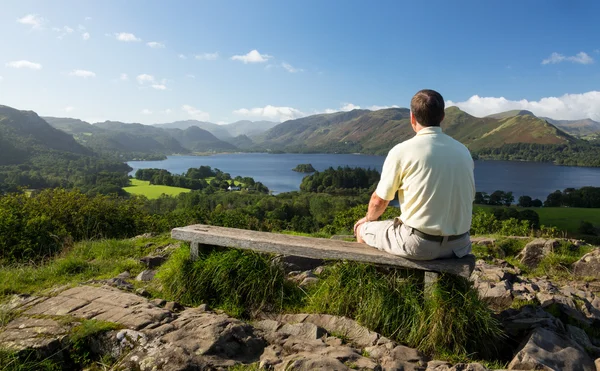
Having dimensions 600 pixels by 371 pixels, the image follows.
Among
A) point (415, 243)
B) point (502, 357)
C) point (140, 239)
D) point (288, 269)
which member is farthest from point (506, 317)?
point (140, 239)

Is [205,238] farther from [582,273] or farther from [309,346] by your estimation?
[582,273]

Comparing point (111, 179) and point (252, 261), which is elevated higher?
point (252, 261)

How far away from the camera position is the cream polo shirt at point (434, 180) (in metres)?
3.93

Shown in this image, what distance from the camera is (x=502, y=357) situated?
4113 millimetres

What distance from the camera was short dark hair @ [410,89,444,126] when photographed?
4117 millimetres

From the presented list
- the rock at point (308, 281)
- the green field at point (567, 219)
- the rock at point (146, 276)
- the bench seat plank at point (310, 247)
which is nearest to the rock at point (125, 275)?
the rock at point (146, 276)

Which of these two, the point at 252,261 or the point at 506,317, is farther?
the point at 252,261

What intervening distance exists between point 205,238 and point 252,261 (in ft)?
2.71

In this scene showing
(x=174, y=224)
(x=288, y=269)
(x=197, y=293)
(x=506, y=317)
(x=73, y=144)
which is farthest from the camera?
(x=73, y=144)

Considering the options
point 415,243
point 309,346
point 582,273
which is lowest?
point 582,273

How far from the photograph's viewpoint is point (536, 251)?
28.1ft

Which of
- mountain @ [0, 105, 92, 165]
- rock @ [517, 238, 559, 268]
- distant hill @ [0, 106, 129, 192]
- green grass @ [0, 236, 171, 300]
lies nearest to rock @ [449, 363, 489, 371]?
green grass @ [0, 236, 171, 300]

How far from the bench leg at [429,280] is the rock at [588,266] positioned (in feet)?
17.5

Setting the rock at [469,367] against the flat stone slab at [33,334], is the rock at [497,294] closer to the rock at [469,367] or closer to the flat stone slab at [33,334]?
the rock at [469,367]
